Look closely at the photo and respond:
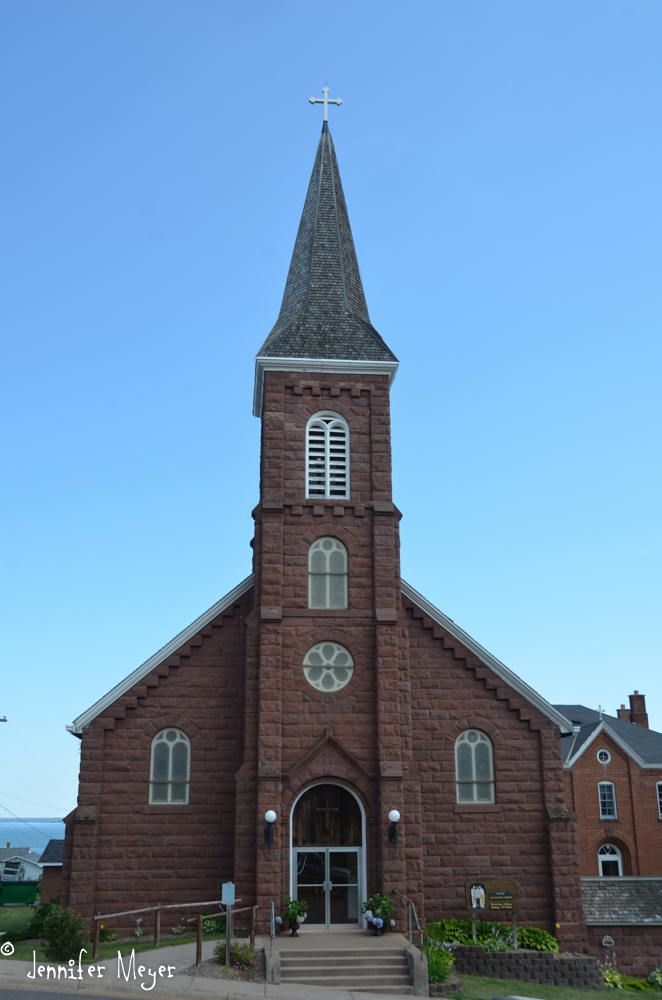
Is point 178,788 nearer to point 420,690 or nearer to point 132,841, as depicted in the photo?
point 132,841

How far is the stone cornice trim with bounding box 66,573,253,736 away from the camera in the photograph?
2272 cm

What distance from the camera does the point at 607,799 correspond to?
41000mm

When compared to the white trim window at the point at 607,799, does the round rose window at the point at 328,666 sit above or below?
above

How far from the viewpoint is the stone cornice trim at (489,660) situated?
23.4 m

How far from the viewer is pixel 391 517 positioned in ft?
77.9

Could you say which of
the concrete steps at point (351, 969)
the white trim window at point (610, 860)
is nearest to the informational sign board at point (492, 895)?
the concrete steps at point (351, 969)

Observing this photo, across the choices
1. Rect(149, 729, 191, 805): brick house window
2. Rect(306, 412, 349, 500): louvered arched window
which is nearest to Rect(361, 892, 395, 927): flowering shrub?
Rect(149, 729, 191, 805): brick house window

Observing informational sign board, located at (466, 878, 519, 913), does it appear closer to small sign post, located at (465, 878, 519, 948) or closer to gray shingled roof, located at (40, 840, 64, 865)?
small sign post, located at (465, 878, 519, 948)

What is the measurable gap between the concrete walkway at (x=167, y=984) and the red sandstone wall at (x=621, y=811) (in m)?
23.9

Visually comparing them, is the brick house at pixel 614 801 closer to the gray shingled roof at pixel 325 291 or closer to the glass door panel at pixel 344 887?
the glass door panel at pixel 344 887

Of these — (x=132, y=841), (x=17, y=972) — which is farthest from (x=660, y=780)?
(x=17, y=972)

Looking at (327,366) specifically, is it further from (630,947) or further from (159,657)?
(630,947)

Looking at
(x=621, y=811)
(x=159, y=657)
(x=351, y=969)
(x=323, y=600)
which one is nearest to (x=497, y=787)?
(x=323, y=600)

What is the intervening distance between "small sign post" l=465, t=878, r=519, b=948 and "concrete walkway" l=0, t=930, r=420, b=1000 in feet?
10.9
